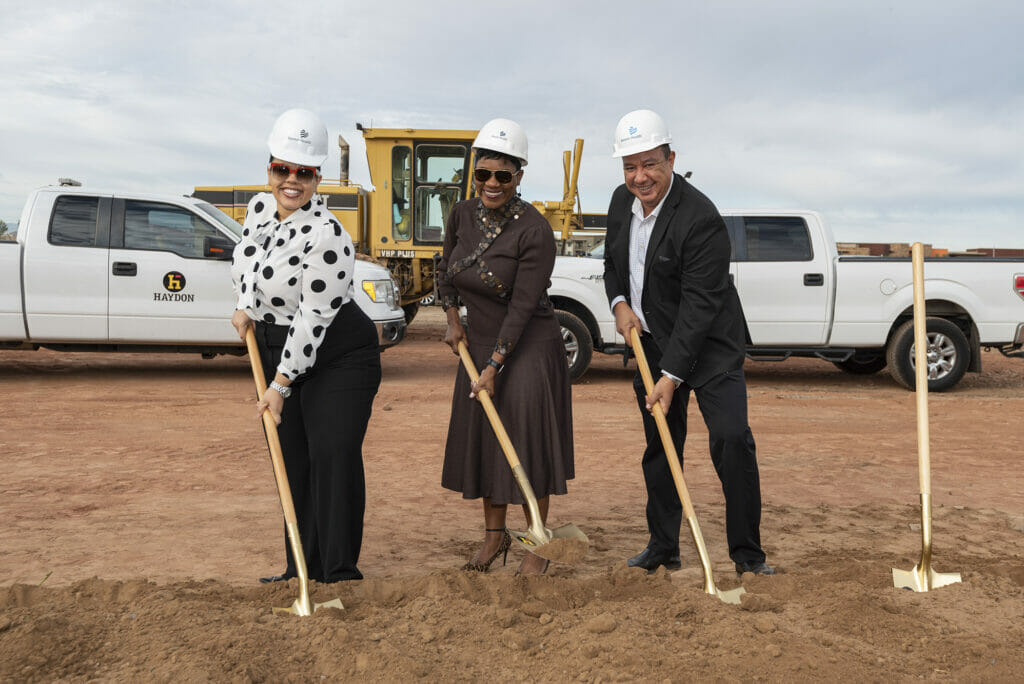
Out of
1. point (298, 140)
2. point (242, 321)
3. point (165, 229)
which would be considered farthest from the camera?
point (165, 229)

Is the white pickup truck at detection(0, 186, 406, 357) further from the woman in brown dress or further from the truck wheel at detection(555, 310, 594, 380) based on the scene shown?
the woman in brown dress

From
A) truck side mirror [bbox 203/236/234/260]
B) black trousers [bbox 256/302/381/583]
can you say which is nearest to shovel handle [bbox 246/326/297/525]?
black trousers [bbox 256/302/381/583]

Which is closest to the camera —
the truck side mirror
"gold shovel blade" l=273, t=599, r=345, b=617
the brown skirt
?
"gold shovel blade" l=273, t=599, r=345, b=617

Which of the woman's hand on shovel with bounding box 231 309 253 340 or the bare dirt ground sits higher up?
the woman's hand on shovel with bounding box 231 309 253 340

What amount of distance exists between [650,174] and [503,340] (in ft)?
3.24

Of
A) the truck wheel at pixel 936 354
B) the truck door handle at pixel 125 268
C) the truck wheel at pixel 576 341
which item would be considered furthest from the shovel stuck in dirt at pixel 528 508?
the truck wheel at pixel 936 354

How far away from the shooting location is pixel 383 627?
3.27 metres

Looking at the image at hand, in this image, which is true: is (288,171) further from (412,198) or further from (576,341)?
(412,198)

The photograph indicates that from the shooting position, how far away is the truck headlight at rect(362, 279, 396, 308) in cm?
1112

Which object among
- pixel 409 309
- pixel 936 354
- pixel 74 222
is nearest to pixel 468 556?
pixel 74 222

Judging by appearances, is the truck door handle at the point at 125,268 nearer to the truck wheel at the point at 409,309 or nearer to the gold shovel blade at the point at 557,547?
the truck wheel at the point at 409,309

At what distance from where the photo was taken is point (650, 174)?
4.18 metres

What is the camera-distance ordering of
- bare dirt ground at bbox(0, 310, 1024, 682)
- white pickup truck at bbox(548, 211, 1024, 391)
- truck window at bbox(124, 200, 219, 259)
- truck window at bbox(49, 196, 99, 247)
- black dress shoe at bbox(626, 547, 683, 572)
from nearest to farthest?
1. bare dirt ground at bbox(0, 310, 1024, 682)
2. black dress shoe at bbox(626, 547, 683, 572)
3. truck window at bbox(49, 196, 99, 247)
4. truck window at bbox(124, 200, 219, 259)
5. white pickup truck at bbox(548, 211, 1024, 391)

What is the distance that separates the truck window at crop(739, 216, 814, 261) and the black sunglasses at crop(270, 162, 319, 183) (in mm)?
8339
